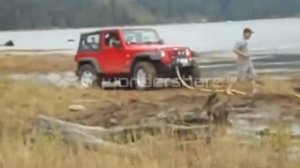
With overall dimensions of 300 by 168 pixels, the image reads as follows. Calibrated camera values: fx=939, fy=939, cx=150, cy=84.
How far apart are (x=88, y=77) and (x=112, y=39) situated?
4.76 feet

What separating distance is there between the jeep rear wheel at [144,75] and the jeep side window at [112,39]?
54.6 inches

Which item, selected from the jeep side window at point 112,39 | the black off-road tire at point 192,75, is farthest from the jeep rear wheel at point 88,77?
the black off-road tire at point 192,75

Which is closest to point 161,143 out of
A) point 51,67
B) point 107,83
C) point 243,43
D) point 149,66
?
point 243,43

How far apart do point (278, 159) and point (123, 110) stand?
904 cm

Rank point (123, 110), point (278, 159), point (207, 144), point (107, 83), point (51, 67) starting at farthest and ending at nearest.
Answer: point (51, 67)
point (107, 83)
point (123, 110)
point (207, 144)
point (278, 159)

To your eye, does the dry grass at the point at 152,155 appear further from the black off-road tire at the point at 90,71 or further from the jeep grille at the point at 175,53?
the black off-road tire at the point at 90,71

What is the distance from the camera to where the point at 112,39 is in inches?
1034

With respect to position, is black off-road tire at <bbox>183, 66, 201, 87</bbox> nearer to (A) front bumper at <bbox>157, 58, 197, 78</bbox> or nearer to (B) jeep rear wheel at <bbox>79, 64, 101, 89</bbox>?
(A) front bumper at <bbox>157, 58, 197, 78</bbox>

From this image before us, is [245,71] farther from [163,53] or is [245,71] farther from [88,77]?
[88,77]

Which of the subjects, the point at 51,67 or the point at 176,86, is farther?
the point at 51,67

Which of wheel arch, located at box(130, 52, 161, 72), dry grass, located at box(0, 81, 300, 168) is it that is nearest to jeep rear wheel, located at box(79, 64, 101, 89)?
wheel arch, located at box(130, 52, 161, 72)

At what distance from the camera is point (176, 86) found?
24.7m

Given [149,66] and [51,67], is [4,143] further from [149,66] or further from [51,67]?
[51,67]

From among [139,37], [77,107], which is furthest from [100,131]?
[139,37]
